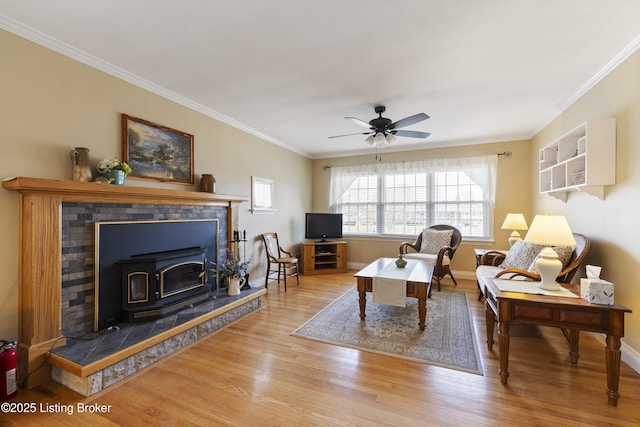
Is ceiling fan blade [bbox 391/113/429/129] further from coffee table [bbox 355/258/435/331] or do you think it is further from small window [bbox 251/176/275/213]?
small window [bbox 251/176/275/213]

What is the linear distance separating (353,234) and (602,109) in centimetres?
435

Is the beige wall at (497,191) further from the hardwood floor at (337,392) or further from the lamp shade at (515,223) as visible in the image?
the hardwood floor at (337,392)

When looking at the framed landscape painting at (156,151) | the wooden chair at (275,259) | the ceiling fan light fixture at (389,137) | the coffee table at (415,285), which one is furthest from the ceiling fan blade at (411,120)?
the wooden chair at (275,259)

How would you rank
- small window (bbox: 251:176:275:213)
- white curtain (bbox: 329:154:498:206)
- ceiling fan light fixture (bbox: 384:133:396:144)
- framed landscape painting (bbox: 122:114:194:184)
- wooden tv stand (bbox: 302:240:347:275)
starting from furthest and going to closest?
wooden tv stand (bbox: 302:240:347:275) < white curtain (bbox: 329:154:498:206) < small window (bbox: 251:176:275:213) < ceiling fan light fixture (bbox: 384:133:396:144) < framed landscape painting (bbox: 122:114:194:184)

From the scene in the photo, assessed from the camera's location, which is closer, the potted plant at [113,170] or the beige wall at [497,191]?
the potted plant at [113,170]

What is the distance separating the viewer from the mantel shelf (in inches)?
76.5

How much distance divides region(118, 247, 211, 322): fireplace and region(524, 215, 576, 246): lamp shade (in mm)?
3392

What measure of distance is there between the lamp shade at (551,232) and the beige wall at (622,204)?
60 cm

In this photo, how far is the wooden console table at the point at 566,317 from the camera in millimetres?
1799

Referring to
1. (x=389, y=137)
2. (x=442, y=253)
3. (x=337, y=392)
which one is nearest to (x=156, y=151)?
(x=389, y=137)

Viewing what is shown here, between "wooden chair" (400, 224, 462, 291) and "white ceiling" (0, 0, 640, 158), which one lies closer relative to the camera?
"white ceiling" (0, 0, 640, 158)

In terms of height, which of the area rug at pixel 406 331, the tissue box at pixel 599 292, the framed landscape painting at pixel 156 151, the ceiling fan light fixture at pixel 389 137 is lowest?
the area rug at pixel 406 331

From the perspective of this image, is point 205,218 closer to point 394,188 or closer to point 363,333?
point 363,333

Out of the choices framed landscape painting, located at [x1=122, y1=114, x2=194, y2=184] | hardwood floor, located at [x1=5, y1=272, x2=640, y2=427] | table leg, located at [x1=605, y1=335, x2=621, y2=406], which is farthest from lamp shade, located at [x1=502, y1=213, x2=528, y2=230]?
framed landscape painting, located at [x1=122, y1=114, x2=194, y2=184]
